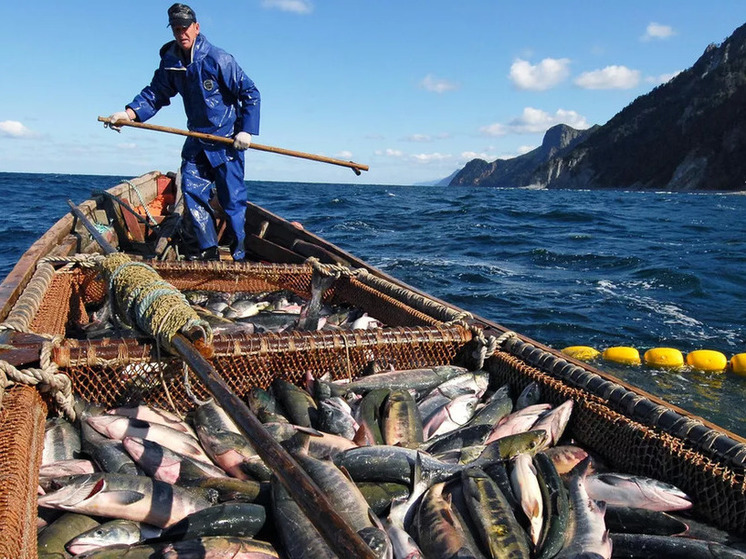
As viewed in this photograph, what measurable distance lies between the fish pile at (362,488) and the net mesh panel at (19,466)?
0.57 ft

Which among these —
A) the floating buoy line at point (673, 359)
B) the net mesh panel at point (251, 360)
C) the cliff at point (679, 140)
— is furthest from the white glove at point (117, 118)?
the cliff at point (679, 140)

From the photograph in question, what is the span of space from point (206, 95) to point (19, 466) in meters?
4.97

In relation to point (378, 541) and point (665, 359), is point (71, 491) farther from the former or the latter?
point (665, 359)

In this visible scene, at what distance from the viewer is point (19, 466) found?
2199 mm

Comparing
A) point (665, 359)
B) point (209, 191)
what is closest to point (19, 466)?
point (209, 191)

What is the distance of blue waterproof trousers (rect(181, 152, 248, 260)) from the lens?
260 inches

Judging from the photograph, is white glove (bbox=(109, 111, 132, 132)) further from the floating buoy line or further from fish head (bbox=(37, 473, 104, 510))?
the floating buoy line

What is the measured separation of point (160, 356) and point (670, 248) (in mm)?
18101

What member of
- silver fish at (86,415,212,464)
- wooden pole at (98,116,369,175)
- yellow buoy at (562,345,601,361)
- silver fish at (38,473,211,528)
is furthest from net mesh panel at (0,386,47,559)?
yellow buoy at (562,345,601,361)

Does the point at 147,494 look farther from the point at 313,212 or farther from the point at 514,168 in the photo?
the point at 514,168

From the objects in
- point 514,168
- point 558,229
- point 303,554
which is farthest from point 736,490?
point 514,168

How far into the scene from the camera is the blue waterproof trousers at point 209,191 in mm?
6609

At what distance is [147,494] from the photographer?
2.52 m

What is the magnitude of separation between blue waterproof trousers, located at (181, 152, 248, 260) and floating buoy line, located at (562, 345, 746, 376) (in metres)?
4.45
